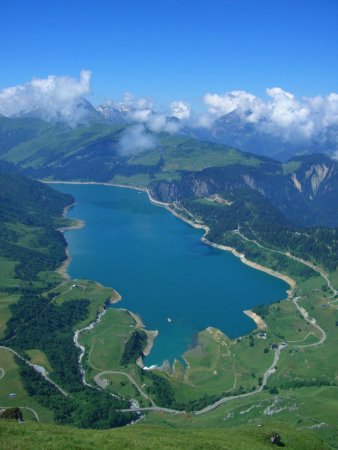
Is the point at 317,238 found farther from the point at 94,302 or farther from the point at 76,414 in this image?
the point at 76,414

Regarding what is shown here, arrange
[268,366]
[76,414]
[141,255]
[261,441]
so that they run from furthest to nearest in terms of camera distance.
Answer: [141,255] < [268,366] < [76,414] < [261,441]

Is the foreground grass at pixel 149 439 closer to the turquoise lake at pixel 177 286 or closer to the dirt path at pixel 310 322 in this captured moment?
the turquoise lake at pixel 177 286

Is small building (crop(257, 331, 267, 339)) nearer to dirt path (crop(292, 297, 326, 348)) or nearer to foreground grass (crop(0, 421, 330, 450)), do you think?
dirt path (crop(292, 297, 326, 348))

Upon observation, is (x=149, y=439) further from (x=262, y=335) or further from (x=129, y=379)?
(x=262, y=335)

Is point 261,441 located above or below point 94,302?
above

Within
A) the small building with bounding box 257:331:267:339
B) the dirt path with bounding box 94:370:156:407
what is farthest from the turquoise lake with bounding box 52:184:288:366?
the dirt path with bounding box 94:370:156:407

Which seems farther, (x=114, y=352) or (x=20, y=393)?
(x=114, y=352)

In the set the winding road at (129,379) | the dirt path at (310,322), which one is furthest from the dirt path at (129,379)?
the dirt path at (310,322)

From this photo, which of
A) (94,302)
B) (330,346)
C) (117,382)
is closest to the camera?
(117,382)

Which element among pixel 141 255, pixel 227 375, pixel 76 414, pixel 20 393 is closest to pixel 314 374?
pixel 227 375
